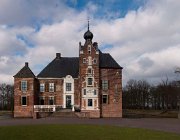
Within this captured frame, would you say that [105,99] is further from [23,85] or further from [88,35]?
[23,85]

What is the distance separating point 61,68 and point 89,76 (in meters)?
6.27

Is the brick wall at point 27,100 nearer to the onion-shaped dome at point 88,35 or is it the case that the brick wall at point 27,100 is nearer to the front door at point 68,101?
the front door at point 68,101

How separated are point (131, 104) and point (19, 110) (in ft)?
163

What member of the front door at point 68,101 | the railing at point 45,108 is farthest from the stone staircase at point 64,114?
the front door at point 68,101

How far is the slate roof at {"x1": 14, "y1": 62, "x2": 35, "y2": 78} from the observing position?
174ft

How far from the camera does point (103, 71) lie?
53.3 m

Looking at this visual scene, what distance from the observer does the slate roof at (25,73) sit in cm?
5303

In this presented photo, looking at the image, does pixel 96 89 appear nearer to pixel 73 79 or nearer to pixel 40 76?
pixel 73 79

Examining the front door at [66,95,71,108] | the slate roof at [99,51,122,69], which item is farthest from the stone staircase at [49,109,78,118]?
the slate roof at [99,51,122,69]

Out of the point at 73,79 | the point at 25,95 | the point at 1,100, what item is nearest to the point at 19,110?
the point at 25,95

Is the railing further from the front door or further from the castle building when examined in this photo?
the front door

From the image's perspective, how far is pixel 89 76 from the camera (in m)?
52.6

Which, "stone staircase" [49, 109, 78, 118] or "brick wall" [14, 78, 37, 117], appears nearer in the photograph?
"stone staircase" [49, 109, 78, 118]

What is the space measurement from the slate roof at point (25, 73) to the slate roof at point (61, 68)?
6.84ft
